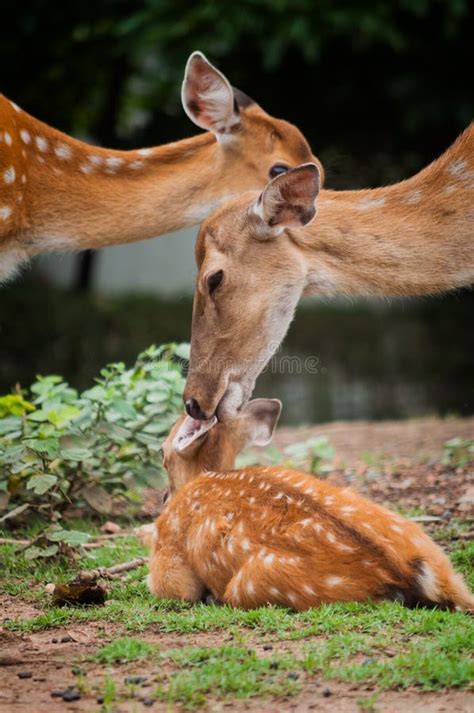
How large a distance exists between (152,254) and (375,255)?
13.2 meters

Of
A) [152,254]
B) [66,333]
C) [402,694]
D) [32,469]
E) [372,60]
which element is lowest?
[402,694]

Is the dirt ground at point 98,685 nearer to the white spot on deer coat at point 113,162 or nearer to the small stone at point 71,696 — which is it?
the small stone at point 71,696

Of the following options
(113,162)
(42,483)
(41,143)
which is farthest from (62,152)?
(42,483)

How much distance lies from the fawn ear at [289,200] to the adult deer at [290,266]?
13mm

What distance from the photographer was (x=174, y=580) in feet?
15.5

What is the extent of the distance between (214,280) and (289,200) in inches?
20.4

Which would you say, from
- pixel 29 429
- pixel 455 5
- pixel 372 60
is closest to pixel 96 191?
pixel 29 429

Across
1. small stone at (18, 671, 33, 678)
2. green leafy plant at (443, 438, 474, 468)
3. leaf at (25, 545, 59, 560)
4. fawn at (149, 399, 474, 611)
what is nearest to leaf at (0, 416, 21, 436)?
leaf at (25, 545, 59, 560)

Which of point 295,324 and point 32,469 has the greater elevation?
point 295,324

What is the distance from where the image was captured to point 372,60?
11.7 metres

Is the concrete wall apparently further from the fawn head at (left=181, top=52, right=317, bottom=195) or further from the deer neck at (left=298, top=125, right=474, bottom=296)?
the deer neck at (left=298, top=125, right=474, bottom=296)

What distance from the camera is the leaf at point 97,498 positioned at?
241 inches

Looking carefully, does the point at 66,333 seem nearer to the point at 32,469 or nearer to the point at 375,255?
the point at 32,469

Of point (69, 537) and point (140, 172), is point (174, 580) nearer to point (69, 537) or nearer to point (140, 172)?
point (69, 537)
